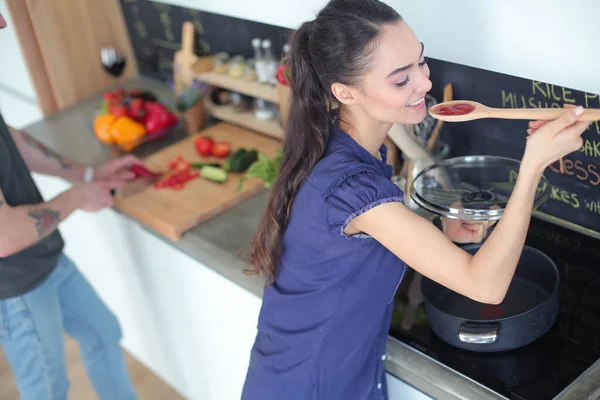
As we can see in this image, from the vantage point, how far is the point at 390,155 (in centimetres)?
170

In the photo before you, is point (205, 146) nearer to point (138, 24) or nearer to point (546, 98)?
point (138, 24)

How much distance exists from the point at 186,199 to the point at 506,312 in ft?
3.09

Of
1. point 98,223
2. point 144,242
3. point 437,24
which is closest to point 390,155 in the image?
point 437,24

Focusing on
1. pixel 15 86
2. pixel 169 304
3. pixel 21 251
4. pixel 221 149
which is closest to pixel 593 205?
pixel 221 149

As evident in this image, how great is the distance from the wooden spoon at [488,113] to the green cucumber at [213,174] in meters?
0.95

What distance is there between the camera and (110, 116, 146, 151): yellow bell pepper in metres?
2.26

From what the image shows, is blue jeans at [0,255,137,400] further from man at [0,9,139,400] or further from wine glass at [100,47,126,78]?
wine glass at [100,47,126,78]

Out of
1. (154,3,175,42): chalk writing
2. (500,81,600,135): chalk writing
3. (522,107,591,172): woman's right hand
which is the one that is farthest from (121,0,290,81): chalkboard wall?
(522,107,591,172): woman's right hand

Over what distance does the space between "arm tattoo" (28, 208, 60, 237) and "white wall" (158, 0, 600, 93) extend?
3.04 feet

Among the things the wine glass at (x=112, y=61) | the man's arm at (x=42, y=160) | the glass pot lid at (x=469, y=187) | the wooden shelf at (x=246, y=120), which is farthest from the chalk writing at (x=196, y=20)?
the glass pot lid at (x=469, y=187)

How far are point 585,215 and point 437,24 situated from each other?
1.69 feet

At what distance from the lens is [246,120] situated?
2252 millimetres

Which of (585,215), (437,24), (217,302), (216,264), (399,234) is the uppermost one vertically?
(437,24)

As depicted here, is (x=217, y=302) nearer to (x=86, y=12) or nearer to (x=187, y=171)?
(x=187, y=171)
